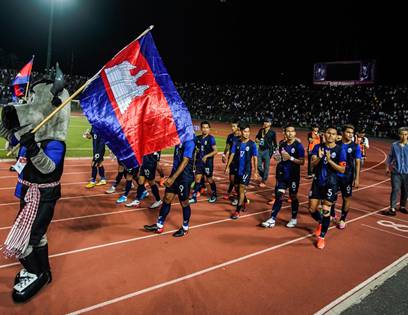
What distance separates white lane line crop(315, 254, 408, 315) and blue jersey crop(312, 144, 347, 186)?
168 centimetres

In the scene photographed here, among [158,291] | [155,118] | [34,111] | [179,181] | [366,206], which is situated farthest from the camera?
[366,206]

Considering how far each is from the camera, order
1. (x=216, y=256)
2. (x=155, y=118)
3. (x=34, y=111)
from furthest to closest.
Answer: (x=216, y=256)
(x=155, y=118)
(x=34, y=111)

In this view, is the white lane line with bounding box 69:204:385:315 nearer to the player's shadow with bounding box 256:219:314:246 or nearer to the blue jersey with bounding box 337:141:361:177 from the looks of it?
the player's shadow with bounding box 256:219:314:246

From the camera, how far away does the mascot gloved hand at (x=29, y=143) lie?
10.6ft

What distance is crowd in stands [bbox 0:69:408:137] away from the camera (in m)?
33.9

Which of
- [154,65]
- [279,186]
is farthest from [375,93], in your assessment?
[154,65]

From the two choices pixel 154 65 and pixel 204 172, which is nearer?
pixel 154 65

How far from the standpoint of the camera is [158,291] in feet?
13.5

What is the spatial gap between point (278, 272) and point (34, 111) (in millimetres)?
3706

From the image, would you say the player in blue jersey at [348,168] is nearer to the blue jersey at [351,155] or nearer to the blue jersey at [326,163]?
the blue jersey at [351,155]

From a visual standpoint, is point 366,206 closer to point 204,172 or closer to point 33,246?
point 204,172

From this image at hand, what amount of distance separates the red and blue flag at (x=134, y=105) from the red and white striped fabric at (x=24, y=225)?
1.00 meters

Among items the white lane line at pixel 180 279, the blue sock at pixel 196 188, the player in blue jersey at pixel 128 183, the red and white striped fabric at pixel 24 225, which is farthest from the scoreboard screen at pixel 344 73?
the red and white striped fabric at pixel 24 225

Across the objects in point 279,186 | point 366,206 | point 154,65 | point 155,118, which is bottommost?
point 366,206
